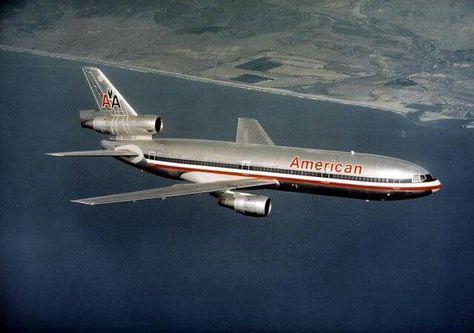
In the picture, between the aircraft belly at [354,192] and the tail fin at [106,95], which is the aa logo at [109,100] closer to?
the tail fin at [106,95]

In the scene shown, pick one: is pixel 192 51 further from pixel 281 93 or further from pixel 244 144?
pixel 244 144

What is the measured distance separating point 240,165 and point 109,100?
1255 cm

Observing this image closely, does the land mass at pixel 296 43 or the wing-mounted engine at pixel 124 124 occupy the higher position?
the land mass at pixel 296 43

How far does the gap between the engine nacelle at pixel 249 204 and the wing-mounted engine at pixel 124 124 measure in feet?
31.6

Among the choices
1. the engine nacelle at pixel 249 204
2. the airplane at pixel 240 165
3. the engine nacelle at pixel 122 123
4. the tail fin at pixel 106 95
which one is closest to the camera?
the engine nacelle at pixel 249 204

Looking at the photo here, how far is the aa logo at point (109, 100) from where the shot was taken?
153 ft

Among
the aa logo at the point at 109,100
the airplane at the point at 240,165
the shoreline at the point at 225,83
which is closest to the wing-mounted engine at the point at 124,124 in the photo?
the airplane at the point at 240,165

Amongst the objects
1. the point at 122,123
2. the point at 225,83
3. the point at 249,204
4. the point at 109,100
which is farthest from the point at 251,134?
the point at 225,83

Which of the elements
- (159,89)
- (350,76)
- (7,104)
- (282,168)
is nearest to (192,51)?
(159,89)

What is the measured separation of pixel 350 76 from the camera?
75312mm

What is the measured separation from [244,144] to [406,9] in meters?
46.2

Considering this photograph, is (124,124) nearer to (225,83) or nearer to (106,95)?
(106,95)

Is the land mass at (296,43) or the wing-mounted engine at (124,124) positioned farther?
the land mass at (296,43)

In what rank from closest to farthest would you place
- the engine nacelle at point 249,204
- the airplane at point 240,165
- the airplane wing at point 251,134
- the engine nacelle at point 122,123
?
the engine nacelle at point 249,204
the airplane at point 240,165
the engine nacelle at point 122,123
the airplane wing at point 251,134
